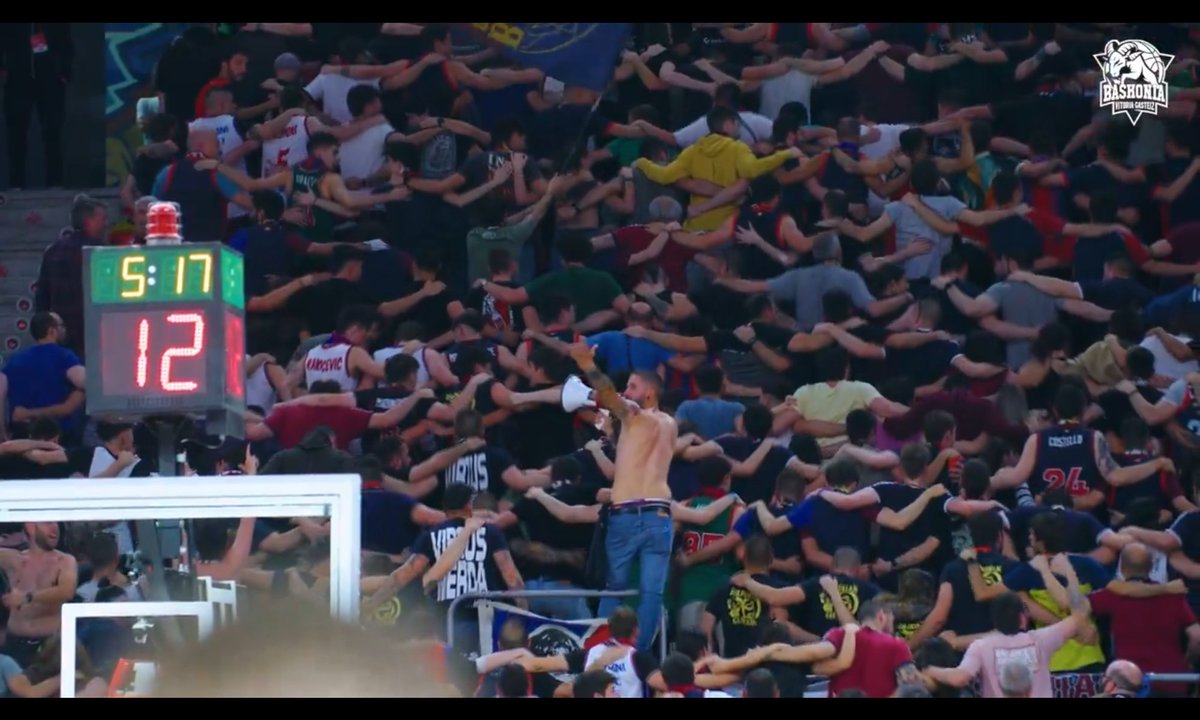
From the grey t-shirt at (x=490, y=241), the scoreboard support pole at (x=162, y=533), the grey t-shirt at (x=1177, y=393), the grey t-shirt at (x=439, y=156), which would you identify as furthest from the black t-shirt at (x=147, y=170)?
the scoreboard support pole at (x=162, y=533)

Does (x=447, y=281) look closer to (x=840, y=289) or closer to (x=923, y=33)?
(x=840, y=289)

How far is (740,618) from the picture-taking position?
46.6 ft

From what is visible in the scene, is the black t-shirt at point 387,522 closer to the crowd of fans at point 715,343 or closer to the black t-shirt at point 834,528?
the crowd of fans at point 715,343

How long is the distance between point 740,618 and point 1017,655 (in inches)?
63.5

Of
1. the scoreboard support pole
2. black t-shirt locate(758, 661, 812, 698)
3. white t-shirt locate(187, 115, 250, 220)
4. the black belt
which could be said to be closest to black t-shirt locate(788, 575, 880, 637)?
black t-shirt locate(758, 661, 812, 698)

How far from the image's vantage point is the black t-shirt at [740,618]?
1415cm

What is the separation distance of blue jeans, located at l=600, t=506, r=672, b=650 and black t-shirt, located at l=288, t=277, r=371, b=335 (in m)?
3.71

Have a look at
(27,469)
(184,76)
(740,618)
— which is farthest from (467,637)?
(184,76)

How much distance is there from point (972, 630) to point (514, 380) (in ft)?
12.0

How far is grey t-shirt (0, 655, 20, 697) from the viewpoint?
45.5 ft

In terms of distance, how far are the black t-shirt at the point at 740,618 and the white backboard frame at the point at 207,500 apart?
5.68 meters

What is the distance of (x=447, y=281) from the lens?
18219mm

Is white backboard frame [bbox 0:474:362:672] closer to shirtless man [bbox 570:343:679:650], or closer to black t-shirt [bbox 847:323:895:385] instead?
shirtless man [bbox 570:343:679:650]
